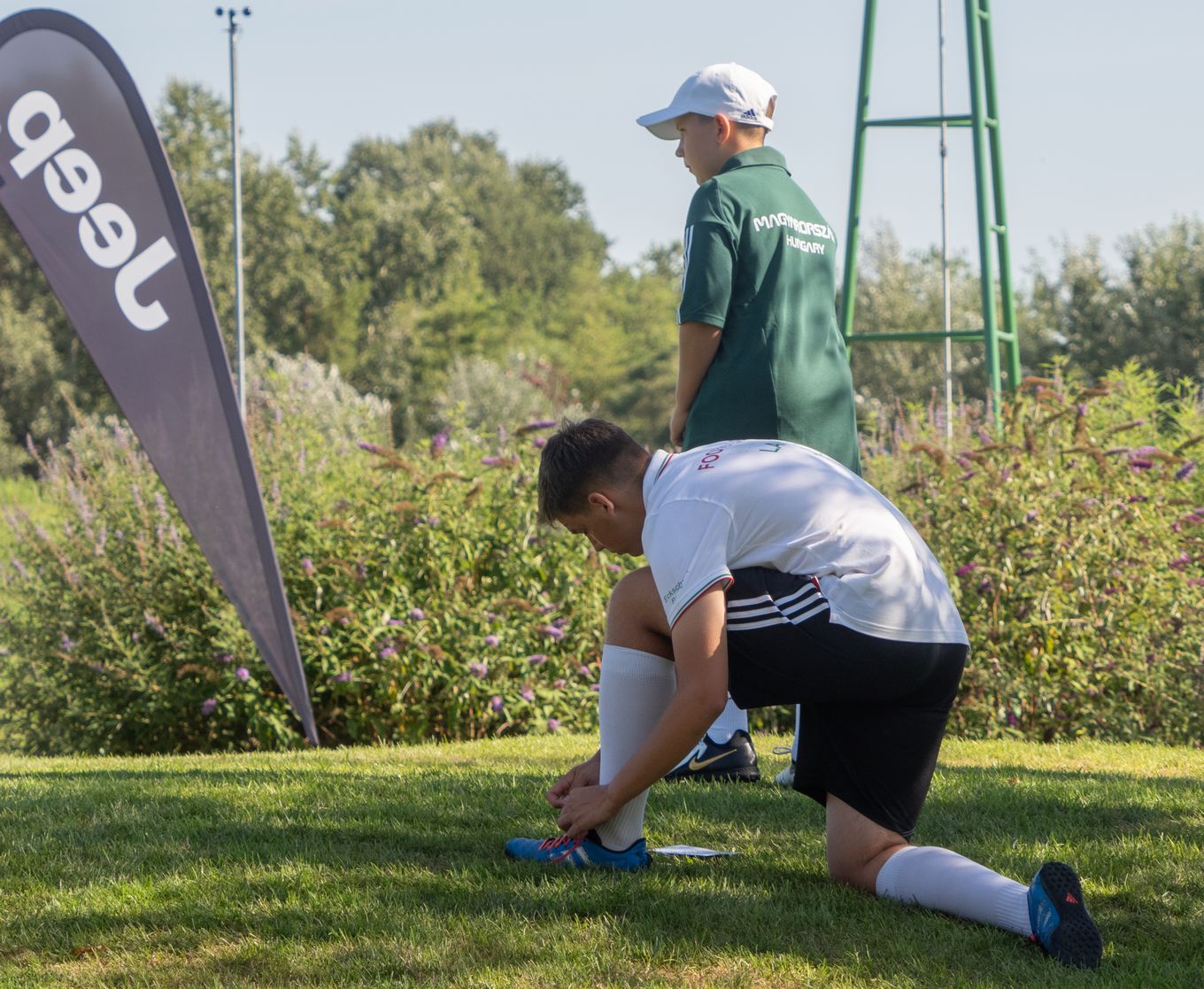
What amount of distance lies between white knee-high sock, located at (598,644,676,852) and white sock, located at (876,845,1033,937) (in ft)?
1.82

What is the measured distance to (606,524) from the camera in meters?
2.88

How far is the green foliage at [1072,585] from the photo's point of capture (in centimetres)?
612

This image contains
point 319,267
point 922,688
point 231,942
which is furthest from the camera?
point 319,267

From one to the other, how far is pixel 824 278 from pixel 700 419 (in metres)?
0.57

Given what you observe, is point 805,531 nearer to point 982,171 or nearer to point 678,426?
point 678,426

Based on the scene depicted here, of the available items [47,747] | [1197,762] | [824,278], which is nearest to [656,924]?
[824,278]

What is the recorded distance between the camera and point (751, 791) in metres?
3.96

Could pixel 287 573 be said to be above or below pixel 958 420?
below

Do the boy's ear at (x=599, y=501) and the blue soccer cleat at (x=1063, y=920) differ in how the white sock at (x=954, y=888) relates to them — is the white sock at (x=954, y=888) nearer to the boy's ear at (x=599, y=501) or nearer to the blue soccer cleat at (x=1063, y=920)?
the blue soccer cleat at (x=1063, y=920)

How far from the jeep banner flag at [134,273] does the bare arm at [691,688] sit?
2959 mm

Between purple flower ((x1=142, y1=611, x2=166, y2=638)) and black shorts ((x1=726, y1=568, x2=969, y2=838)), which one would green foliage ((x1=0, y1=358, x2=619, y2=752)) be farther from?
black shorts ((x1=726, y1=568, x2=969, y2=838))

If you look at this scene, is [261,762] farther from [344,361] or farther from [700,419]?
[344,361]

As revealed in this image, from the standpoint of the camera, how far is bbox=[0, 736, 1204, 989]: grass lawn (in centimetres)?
235

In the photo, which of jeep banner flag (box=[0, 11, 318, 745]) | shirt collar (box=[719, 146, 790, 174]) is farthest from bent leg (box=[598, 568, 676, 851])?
jeep banner flag (box=[0, 11, 318, 745])
